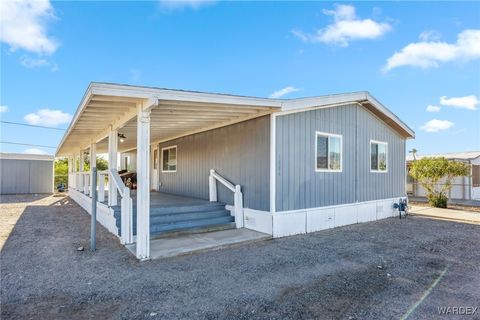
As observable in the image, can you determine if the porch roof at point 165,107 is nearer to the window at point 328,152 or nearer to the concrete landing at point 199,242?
the window at point 328,152

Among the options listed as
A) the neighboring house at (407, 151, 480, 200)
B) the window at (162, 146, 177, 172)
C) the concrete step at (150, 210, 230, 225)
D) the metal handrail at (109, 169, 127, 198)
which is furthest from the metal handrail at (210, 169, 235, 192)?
the neighboring house at (407, 151, 480, 200)

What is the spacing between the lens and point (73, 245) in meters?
5.63

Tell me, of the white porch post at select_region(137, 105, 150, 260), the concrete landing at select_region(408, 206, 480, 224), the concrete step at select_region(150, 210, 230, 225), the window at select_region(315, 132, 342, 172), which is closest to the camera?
the white porch post at select_region(137, 105, 150, 260)

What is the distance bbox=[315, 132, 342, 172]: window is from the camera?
7359 millimetres

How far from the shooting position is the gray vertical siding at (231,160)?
21.6 ft

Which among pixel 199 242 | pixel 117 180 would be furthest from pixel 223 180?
pixel 117 180

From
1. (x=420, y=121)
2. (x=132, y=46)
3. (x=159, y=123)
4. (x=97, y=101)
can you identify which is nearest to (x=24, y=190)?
(x=132, y=46)

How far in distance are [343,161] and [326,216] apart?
1.70 m

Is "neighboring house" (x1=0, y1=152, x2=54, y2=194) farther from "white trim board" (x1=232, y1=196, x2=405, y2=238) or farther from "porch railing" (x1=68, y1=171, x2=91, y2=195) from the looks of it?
"white trim board" (x1=232, y1=196, x2=405, y2=238)

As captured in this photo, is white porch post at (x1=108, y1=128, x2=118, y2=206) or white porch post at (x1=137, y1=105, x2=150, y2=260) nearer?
white porch post at (x1=137, y1=105, x2=150, y2=260)

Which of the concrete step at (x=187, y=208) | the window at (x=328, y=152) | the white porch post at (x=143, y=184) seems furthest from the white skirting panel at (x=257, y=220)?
the white porch post at (x=143, y=184)

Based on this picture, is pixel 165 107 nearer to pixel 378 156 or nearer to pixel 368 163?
pixel 368 163

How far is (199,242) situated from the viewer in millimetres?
5500

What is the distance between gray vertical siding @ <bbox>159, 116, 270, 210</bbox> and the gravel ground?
4.81 ft
